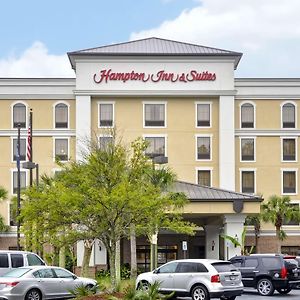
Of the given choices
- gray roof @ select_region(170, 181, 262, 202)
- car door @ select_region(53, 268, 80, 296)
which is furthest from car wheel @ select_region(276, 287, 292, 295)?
gray roof @ select_region(170, 181, 262, 202)

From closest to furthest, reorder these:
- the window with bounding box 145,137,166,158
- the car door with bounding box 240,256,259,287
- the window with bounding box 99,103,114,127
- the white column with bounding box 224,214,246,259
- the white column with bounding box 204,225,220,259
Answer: the car door with bounding box 240,256,259,287 → the white column with bounding box 224,214,246,259 → the white column with bounding box 204,225,220,259 → the window with bounding box 145,137,166,158 → the window with bounding box 99,103,114,127

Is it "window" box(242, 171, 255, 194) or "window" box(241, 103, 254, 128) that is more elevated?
"window" box(241, 103, 254, 128)

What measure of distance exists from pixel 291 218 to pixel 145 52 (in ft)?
62.5

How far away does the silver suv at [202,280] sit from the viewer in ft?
91.1

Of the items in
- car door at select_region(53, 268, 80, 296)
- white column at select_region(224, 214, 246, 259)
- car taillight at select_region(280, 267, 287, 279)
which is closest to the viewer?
car door at select_region(53, 268, 80, 296)

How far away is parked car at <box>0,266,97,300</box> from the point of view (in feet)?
91.2

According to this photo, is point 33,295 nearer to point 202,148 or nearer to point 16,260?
point 16,260

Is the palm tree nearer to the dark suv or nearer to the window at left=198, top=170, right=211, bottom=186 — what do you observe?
the window at left=198, top=170, right=211, bottom=186

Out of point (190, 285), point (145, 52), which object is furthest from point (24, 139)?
point (190, 285)

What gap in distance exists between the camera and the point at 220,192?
54.1 meters

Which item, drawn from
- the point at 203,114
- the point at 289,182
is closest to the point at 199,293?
the point at 203,114

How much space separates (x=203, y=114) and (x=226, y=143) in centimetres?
336

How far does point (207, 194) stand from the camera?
53.8m

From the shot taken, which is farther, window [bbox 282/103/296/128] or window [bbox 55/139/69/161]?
window [bbox 282/103/296/128]
